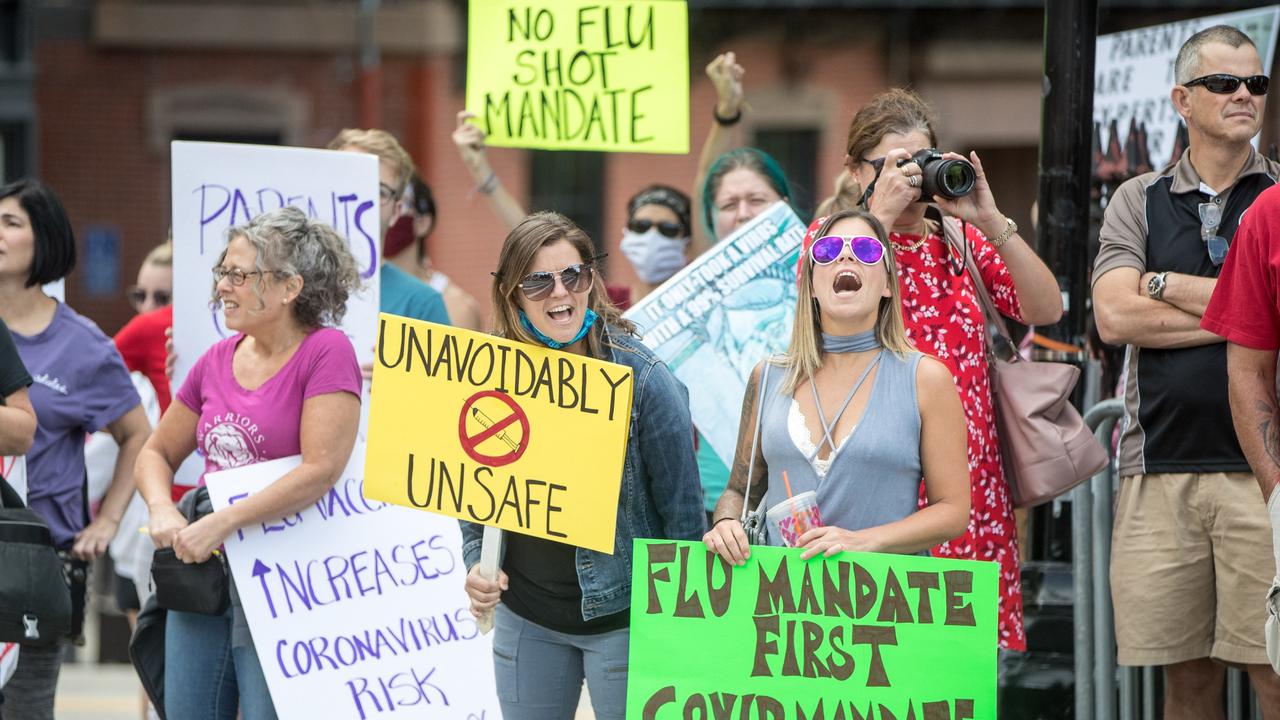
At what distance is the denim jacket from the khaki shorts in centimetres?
129

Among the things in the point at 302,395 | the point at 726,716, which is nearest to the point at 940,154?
the point at 726,716

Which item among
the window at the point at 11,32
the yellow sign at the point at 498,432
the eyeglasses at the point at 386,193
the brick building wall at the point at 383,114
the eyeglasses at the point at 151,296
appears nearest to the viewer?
the yellow sign at the point at 498,432

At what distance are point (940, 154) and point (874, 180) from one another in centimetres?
24

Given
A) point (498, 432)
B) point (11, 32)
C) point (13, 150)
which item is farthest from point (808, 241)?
point (11, 32)

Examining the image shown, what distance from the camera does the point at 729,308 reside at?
16.0 feet

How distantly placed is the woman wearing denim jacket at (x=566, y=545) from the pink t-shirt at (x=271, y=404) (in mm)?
678

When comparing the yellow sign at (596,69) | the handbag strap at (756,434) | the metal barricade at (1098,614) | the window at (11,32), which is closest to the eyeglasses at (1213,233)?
the metal barricade at (1098,614)

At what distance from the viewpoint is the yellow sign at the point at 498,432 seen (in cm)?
348

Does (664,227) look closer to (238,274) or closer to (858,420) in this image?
(238,274)

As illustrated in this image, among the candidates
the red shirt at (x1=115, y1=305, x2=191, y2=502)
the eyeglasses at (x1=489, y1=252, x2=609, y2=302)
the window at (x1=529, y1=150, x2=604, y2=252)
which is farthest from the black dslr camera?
the window at (x1=529, y1=150, x2=604, y2=252)

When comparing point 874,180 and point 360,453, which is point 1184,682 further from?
point 360,453

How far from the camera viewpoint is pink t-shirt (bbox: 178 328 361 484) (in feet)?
13.4

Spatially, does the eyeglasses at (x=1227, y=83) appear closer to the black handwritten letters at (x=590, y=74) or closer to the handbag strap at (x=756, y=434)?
the handbag strap at (x=756, y=434)

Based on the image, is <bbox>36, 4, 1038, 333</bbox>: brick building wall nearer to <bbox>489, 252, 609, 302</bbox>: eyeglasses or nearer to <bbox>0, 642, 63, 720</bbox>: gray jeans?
<bbox>0, 642, 63, 720</bbox>: gray jeans
